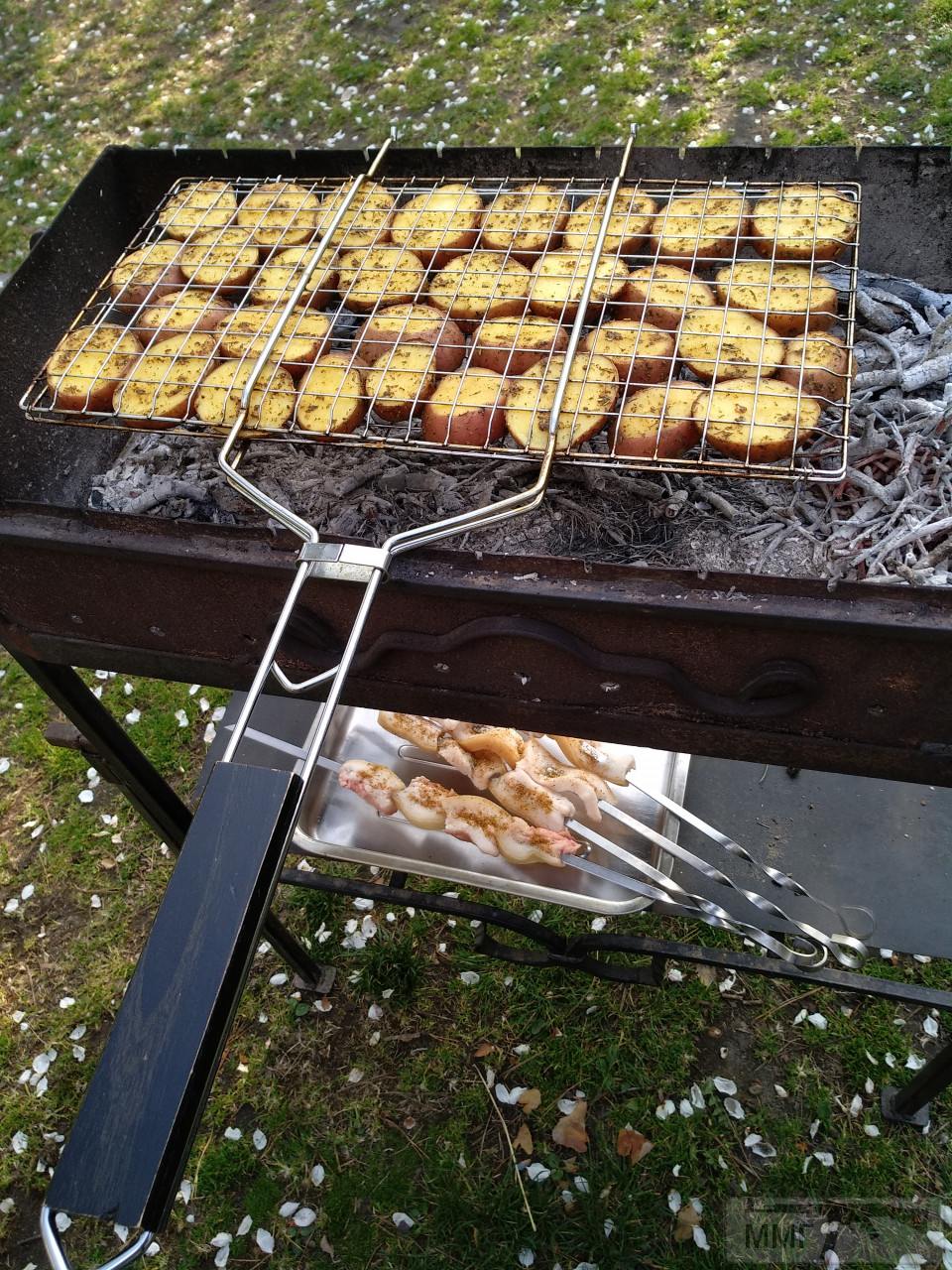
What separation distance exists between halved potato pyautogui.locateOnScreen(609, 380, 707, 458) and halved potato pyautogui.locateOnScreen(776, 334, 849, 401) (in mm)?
217

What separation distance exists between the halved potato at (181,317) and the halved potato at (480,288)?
577mm

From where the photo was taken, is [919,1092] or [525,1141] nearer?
[919,1092]

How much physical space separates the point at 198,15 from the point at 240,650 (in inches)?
344

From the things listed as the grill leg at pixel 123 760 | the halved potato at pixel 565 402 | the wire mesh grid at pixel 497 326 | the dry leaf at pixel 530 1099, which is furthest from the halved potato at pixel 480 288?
the dry leaf at pixel 530 1099

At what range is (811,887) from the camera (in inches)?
109

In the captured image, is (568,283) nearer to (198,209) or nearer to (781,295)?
(781,295)

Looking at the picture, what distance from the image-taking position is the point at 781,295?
7.02 ft

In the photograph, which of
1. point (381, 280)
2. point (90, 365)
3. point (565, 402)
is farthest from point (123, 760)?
point (565, 402)

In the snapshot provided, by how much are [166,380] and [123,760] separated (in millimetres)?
1135

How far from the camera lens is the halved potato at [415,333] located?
7.09 feet

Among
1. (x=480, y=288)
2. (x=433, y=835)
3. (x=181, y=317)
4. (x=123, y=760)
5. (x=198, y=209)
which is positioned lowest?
(x=433, y=835)

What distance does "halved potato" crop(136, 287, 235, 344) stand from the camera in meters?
2.31

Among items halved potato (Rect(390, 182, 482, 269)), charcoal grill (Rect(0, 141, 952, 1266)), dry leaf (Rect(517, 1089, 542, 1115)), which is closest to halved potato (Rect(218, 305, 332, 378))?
charcoal grill (Rect(0, 141, 952, 1266))

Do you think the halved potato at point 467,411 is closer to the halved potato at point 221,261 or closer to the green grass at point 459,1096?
the halved potato at point 221,261
